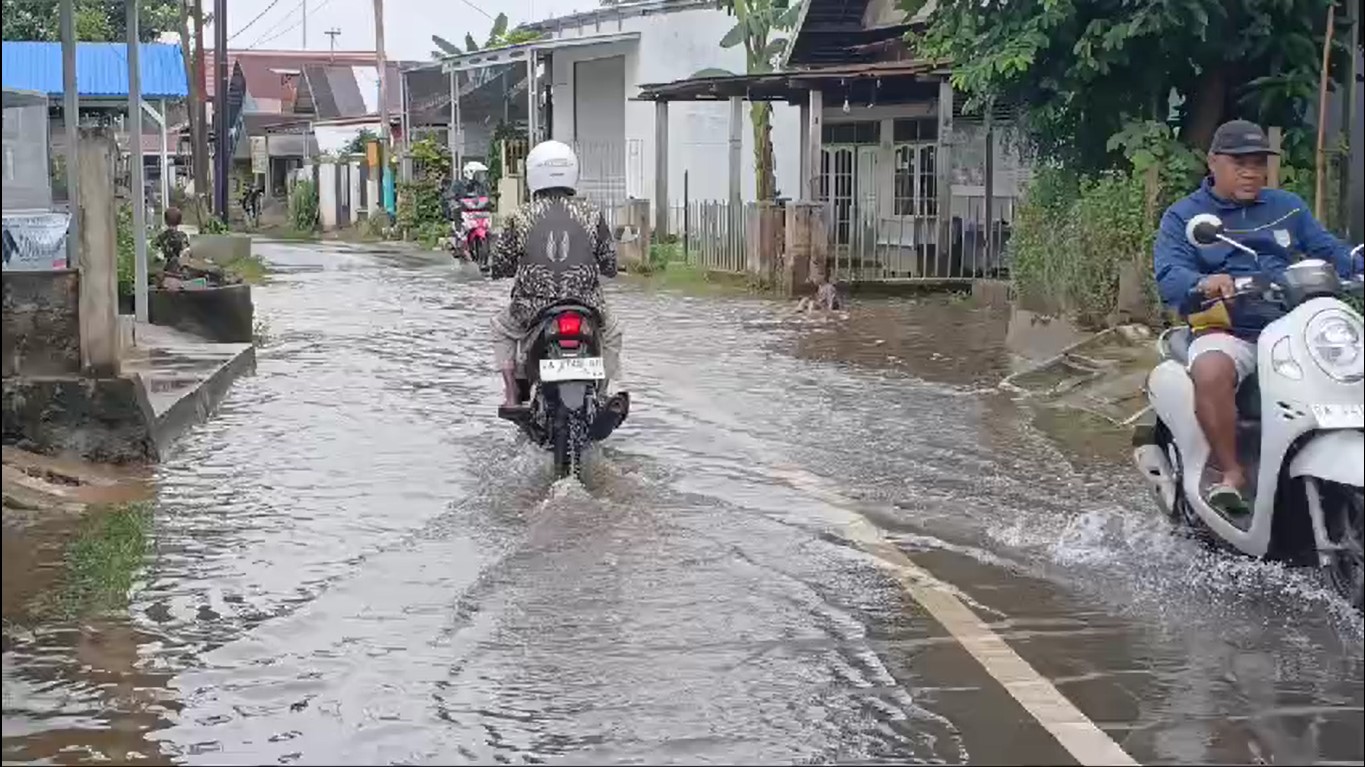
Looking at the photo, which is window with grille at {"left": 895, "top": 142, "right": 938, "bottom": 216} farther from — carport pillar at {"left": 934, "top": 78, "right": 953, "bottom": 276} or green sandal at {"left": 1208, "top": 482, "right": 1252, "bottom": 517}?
green sandal at {"left": 1208, "top": 482, "right": 1252, "bottom": 517}

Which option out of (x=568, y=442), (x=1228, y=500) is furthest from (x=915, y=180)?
(x=1228, y=500)

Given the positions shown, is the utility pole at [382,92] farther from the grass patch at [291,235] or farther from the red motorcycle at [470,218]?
the red motorcycle at [470,218]

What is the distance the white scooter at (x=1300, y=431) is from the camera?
20.1 feet

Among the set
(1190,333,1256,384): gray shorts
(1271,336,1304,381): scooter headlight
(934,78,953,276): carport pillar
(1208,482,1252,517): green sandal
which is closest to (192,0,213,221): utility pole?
(934,78,953,276): carport pillar

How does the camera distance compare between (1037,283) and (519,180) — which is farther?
(519,180)

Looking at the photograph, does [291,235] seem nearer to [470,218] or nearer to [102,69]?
[470,218]

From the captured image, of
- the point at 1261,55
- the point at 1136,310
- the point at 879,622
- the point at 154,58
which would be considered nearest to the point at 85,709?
the point at 879,622

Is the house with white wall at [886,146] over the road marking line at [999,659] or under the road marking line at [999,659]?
over

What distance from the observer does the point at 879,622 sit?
648 cm

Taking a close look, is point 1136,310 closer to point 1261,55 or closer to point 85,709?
point 1261,55

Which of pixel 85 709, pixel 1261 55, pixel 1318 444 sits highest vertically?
pixel 1261 55

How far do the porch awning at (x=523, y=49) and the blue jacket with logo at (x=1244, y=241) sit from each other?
28.1 m

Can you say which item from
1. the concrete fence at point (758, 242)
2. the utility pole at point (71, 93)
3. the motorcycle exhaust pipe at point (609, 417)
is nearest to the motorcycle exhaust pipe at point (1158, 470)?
the motorcycle exhaust pipe at point (609, 417)

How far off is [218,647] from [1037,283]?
420 inches
